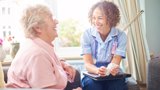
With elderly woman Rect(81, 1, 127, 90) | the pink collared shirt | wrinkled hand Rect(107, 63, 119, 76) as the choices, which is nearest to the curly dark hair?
elderly woman Rect(81, 1, 127, 90)

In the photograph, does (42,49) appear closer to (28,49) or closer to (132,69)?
(28,49)

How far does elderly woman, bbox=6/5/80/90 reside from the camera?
1577 millimetres

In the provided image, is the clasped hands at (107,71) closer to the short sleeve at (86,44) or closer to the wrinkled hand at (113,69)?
the wrinkled hand at (113,69)

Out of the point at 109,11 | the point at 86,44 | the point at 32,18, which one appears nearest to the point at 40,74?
the point at 32,18

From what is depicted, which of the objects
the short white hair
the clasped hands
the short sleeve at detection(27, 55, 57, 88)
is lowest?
the clasped hands

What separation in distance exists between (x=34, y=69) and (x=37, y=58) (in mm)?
68

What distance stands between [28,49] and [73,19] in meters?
1.76

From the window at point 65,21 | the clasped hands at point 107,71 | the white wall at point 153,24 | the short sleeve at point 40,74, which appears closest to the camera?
the short sleeve at point 40,74

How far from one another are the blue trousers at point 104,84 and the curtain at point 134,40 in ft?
2.60

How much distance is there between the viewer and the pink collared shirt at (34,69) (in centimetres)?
157

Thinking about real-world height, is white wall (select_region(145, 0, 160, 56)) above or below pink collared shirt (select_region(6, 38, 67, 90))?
above

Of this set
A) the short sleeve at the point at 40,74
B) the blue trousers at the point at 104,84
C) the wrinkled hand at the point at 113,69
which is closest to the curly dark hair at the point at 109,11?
the wrinkled hand at the point at 113,69

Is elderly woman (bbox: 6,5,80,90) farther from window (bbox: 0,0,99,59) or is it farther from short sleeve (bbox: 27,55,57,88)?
window (bbox: 0,0,99,59)

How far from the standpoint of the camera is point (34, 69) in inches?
61.6
